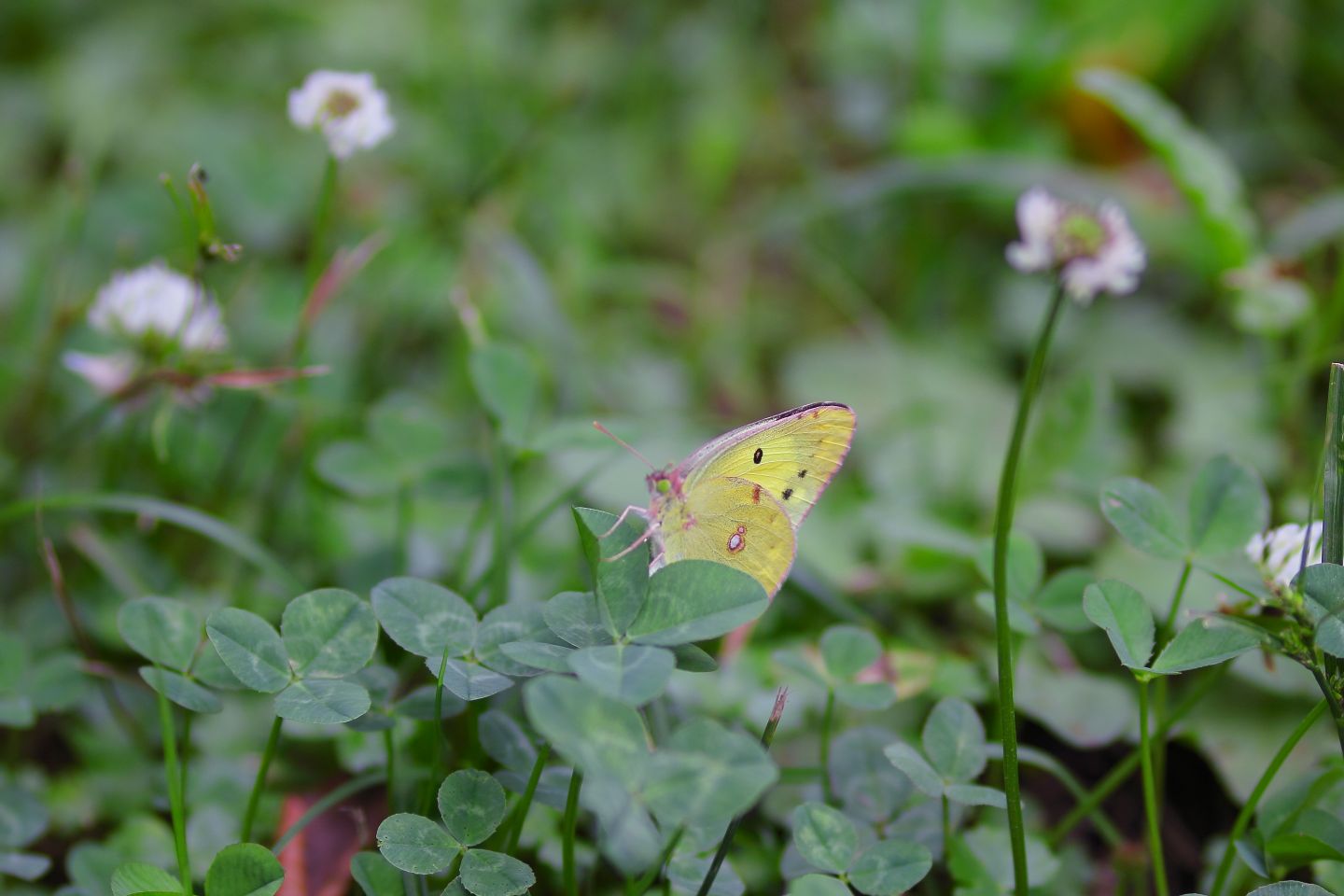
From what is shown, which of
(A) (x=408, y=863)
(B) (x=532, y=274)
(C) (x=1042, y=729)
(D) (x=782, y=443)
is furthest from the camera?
(B) (x=532, y=274)

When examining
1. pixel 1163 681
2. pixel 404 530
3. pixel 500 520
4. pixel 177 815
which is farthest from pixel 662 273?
pixel 177 815

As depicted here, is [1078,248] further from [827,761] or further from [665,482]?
[827,761]

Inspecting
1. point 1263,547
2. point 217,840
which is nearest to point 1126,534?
point 1263,547

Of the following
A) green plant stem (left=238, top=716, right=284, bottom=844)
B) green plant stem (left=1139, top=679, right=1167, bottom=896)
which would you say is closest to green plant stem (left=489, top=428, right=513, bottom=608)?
green plant stem (left=238, top=716, right=284, bottom=844)

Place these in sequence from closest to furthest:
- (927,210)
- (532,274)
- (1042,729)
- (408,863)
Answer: (408,863) → (1042,729) → (532,274) → (927,210)

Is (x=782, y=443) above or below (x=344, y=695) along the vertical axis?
above

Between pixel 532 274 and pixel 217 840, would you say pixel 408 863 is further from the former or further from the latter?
pixel 532 274
